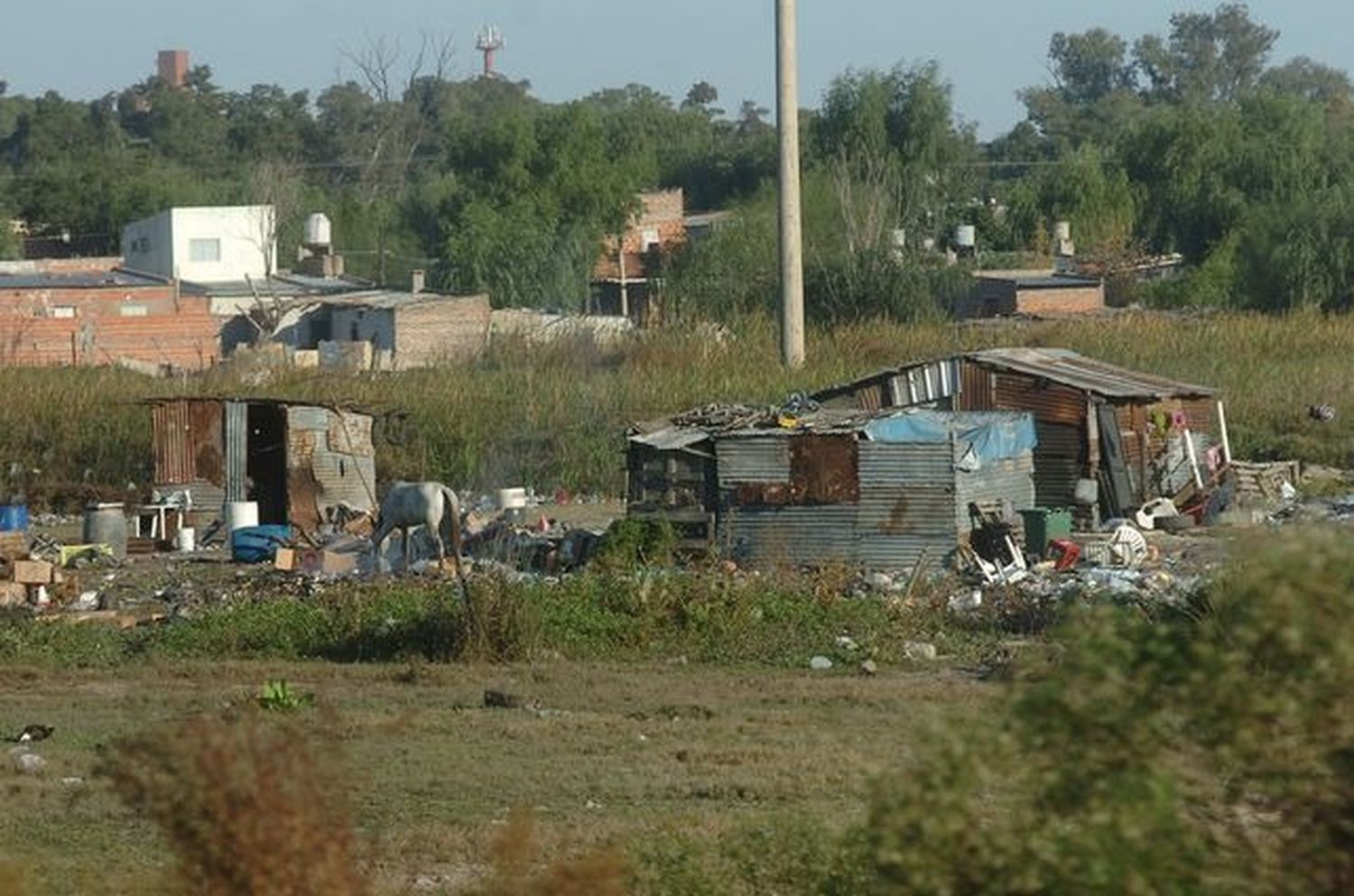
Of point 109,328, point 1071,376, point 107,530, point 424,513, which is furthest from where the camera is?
point 109,328

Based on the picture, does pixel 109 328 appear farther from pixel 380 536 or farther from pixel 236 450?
pixel 380 536

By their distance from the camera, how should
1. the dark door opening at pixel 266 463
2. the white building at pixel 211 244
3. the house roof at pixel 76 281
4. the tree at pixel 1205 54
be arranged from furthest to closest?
the tree at pixel 1205 54, the white building at pixel 211 244, the house roof at pixel 76 281, the dark door opening at pixel 266 463

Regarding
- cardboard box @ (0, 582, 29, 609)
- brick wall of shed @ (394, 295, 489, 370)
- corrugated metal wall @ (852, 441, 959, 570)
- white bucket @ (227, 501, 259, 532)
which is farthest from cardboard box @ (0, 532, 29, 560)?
brick wall of shed @ (394, 295, 489, 370)

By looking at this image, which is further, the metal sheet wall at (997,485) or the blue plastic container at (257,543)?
the blue plastic container at (257,543)

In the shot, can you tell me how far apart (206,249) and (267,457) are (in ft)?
119

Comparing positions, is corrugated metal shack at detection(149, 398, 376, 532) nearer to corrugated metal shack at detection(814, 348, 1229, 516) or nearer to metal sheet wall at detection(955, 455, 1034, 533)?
corrugated metal shack at detection(814, 348, 1229, 516)

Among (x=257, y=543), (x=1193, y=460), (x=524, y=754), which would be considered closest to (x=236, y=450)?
(x=257, y=543)

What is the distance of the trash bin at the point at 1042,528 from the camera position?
75.8 feet

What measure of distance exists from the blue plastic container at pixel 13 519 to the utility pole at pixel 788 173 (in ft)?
34.9

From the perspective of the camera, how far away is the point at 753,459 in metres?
22.8

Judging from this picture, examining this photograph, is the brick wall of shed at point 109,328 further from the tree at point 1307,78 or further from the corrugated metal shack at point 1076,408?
the tree at point 1307,78

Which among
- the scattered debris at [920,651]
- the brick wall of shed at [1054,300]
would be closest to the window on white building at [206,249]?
the brick wall of shed at [1054,300]

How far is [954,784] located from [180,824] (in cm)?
156

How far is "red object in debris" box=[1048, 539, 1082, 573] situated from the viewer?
22.1 metres
